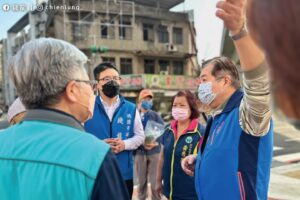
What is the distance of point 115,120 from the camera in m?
3.39

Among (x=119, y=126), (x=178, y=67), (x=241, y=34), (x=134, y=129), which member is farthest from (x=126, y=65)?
(x=241, y=34)

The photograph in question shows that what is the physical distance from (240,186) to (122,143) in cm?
163

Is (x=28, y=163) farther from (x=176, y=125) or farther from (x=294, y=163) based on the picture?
(x=294, y=163)

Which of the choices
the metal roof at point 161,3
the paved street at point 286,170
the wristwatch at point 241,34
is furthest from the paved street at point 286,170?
the metal roof at point 161,3

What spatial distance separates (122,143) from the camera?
3.27m

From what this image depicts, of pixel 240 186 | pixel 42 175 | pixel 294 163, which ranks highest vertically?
pixel 42 175

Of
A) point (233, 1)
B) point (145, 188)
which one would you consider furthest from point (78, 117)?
point (145, 188)

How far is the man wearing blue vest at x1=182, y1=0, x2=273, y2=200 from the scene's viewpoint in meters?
1.49

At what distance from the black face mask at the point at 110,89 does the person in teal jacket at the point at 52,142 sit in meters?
1.93

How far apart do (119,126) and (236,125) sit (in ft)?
5.78

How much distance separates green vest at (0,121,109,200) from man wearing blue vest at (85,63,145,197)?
1957 mm

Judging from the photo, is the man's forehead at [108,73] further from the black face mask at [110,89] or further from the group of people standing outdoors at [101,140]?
the group of people standing outdoors at [101,140]

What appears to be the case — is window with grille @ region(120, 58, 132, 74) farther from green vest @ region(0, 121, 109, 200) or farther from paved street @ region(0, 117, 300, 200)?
green vest @ region(0, 121, 109, 200)

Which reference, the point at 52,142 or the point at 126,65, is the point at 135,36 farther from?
the point at 52,142
